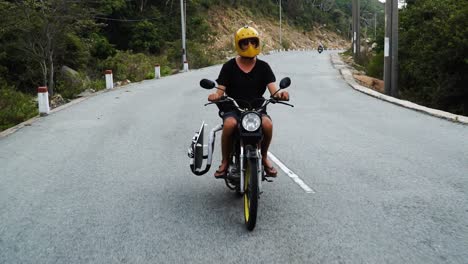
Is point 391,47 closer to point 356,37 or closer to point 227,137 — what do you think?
point 227,137

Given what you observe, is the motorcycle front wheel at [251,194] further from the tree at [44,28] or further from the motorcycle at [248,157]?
the tree at [44,28]

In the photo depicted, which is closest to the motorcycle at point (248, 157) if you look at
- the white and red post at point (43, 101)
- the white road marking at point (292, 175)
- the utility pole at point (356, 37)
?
the white road marking at point (292, 175)

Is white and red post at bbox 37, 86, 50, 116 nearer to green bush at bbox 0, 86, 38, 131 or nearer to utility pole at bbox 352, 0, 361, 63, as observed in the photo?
green bush at bbox 0, 86, 38, 131

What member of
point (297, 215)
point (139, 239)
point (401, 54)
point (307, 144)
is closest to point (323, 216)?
point (297, 215)

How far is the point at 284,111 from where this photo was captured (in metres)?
14.8

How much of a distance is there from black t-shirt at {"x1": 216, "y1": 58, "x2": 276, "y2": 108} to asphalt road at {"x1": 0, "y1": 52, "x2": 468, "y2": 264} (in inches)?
47.5

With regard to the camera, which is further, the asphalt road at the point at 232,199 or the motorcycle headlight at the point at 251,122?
the motorcycle headlight at the point at 251,122

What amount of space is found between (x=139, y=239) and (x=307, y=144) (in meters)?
5.40

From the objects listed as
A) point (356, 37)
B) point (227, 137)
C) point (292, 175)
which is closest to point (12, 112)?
point (292, 175)

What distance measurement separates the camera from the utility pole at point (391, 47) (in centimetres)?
1789

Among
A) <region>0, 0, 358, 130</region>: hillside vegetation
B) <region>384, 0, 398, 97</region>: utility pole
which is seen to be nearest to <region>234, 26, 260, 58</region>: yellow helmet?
<region>0, 0, 358, 130</region>: hillside vegetation

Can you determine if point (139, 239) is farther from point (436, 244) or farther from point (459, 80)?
point (459, 80)

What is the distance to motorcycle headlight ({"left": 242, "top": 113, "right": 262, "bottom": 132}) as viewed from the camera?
5.20 meters

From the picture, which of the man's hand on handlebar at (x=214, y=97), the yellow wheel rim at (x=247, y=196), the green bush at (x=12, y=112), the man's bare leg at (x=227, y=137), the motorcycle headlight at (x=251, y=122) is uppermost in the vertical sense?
the man's hand on handlebar at (x=214, y=97)
